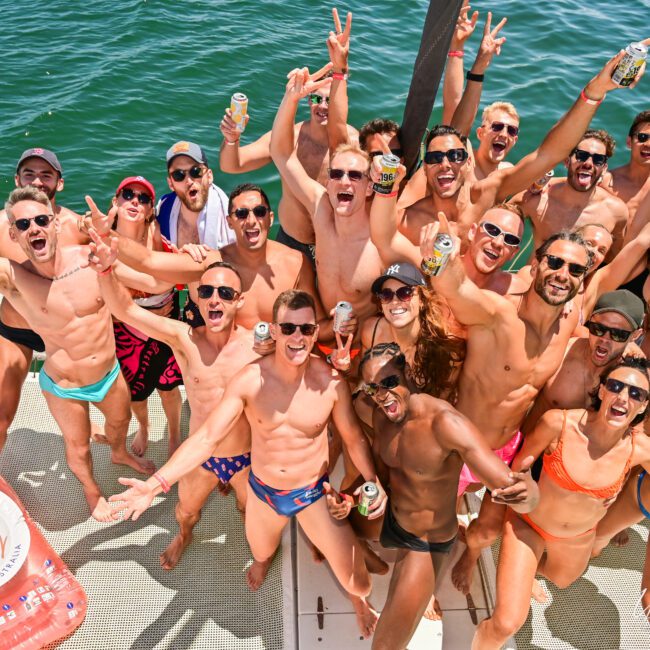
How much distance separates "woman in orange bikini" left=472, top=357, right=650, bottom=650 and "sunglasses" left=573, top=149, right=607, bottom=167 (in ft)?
5.65

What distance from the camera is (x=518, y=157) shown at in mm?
9125

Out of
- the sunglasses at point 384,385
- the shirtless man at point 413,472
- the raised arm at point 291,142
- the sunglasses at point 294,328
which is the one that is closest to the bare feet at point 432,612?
the shirtless man at point 413,472

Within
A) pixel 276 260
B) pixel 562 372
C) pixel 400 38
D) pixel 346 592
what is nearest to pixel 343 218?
pixel 276 260

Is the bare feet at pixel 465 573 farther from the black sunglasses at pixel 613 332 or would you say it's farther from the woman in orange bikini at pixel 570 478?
the black sunglasses at pixel 613 332

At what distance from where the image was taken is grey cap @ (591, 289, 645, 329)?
11.2 feet

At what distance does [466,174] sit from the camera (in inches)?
178

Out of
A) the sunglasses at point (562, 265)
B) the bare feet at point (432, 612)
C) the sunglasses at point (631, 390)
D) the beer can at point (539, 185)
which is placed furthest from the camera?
the beer can at point (539, 185)

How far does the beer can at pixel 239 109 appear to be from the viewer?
3.92 meters

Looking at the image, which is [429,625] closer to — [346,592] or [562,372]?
[346,592]

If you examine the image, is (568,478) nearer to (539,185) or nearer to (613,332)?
(613,332)

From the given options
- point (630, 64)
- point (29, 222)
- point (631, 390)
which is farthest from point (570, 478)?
point (29, 222)

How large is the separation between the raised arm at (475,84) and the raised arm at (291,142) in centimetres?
139

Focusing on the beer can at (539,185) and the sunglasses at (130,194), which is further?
the beer can at (539,185)

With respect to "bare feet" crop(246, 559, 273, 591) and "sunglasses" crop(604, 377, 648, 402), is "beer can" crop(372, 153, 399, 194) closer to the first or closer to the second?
"sunglasses" crop(604, 377, 648, 402)
